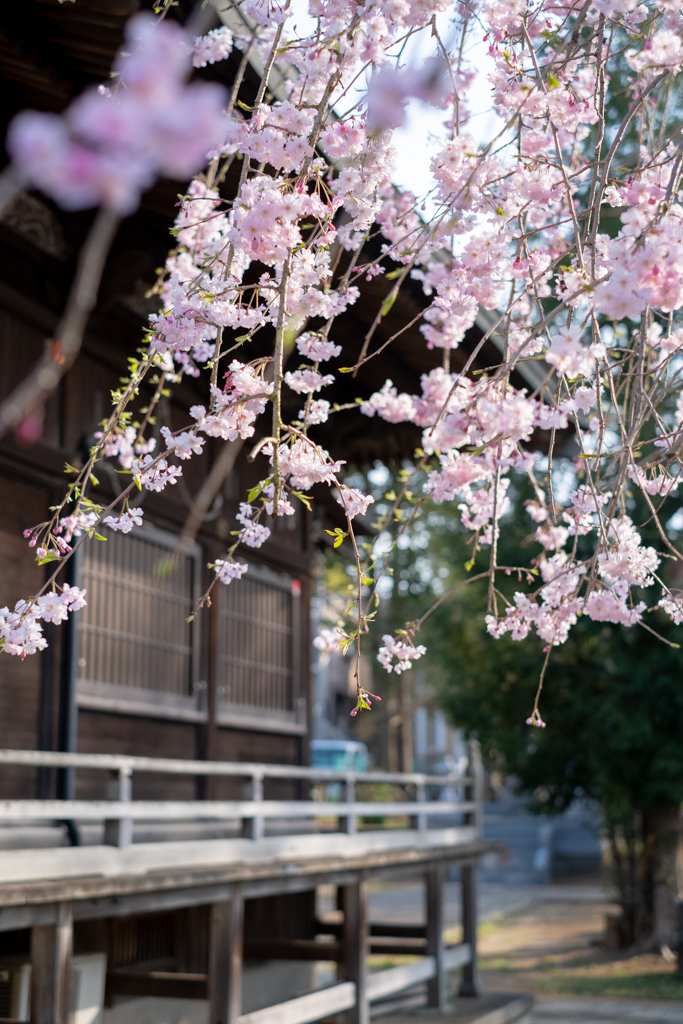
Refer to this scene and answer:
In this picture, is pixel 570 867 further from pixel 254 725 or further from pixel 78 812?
pixel 78 812

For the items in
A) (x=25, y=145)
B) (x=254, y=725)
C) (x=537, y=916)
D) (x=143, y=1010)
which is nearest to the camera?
(x=25, y=145)

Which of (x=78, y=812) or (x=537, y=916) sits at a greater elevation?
(x=78, y=812)

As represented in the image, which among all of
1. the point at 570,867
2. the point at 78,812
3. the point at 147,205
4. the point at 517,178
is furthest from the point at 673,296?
the point at 570,867

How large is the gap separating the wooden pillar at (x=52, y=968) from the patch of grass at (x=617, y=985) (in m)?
8.08

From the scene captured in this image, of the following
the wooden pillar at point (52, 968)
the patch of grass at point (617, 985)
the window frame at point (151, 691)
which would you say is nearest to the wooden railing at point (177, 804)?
the window frame at point (151, 691)

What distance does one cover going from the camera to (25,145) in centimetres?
83

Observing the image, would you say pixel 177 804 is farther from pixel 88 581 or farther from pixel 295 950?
pixel 295 950

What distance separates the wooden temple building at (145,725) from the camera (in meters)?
4.21

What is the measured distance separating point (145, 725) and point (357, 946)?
2.22 meters

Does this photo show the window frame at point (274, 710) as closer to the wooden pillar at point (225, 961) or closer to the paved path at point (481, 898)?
the wooden pillar at point (225, 961)

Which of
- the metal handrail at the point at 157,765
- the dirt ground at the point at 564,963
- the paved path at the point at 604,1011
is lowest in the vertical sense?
the dirt ground at the point at 564,963

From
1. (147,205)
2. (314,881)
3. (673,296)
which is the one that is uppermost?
(147,205)

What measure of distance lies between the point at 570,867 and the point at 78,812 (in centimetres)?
2112

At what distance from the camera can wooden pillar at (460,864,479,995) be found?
8812 millimetres
